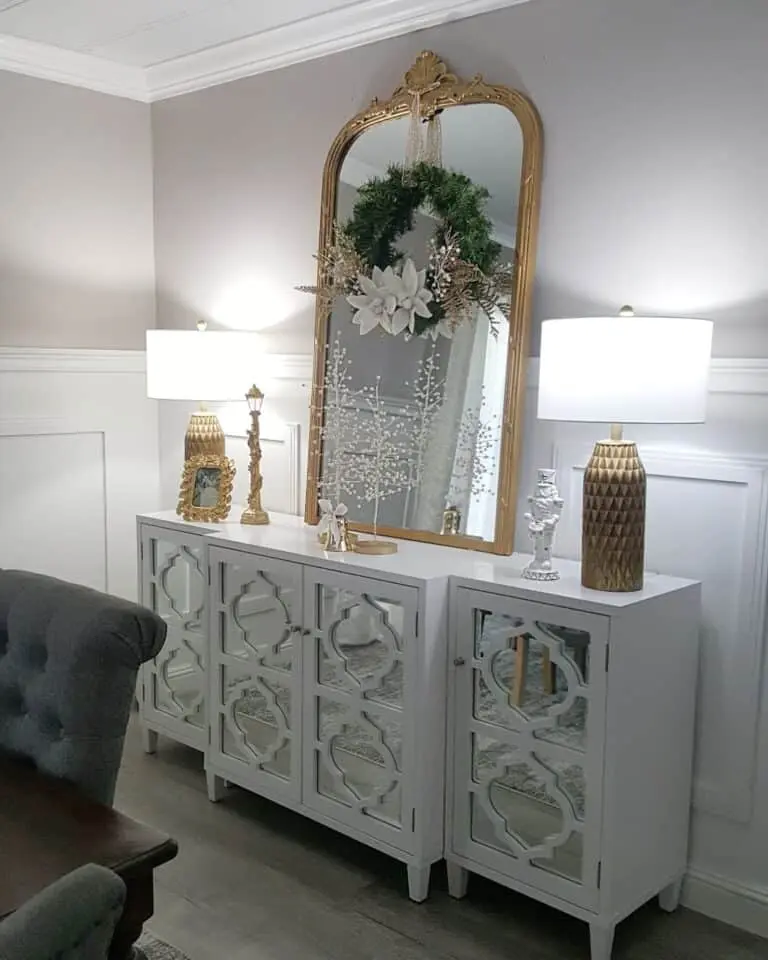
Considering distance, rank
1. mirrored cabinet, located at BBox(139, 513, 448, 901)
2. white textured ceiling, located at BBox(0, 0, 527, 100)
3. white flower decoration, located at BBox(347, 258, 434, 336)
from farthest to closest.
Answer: white textured ceiling, located at BBox(0, 0, 527, 100)
white flower decoration, located at BBox(347, 258, 434, 336)
mirrored cabinet, located at BBox(139, 513, 448, 901)

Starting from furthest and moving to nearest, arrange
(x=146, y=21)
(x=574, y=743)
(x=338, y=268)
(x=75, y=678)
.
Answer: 1. (x=146, y=21)
2. (x=338, y=268)
3. (x=574, y=743)
4. (x=75, y=678)

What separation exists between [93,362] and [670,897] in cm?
261

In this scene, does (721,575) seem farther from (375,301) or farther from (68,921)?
(68,921)

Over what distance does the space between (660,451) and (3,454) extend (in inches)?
88.5

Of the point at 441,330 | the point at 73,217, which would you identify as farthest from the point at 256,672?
the point at 73,217

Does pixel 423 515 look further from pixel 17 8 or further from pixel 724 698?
pixel 17 8

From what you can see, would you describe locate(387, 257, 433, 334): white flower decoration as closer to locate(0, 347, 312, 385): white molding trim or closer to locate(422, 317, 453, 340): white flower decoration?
locate(422, 317, 453, 340): white flower decoration

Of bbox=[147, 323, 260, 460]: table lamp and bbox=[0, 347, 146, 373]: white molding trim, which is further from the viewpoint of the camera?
bbox=[0, 347, 146, 373]: white molding trim

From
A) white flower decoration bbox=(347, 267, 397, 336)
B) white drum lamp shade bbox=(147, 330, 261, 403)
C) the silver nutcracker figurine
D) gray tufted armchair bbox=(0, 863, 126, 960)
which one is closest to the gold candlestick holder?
white drum lamp shade bbox=(147, 330, 261, 403)

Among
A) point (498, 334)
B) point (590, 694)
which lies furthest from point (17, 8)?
point (590, 694)

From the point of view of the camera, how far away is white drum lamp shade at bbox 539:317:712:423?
214 centimetres

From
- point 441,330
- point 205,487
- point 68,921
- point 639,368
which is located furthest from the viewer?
point 205,487

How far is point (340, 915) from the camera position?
2.46 metres

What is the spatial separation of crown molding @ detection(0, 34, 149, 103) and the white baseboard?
126 inches
